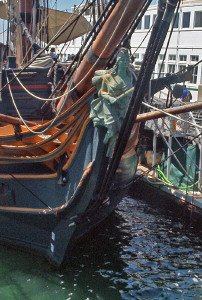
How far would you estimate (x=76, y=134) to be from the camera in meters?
7.15

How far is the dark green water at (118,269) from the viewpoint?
7426 millimetres

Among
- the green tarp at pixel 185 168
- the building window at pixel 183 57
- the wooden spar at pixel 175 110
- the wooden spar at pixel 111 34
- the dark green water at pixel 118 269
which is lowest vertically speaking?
the dark green water at pixel 118 269

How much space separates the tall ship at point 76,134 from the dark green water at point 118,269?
0.47 m

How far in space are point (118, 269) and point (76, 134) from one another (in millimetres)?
3049

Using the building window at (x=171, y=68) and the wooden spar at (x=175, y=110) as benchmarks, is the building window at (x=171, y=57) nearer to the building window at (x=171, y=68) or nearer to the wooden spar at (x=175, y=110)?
the building window at (x=171, y=68)

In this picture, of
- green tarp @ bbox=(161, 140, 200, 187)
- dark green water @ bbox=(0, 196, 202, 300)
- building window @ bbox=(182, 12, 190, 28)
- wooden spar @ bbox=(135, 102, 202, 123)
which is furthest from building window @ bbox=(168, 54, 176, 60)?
wooden spar @ bbox=(135, 102, 202, 123)

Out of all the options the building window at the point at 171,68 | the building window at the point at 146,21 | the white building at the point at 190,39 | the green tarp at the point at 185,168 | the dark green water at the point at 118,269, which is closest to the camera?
the dark green water at the point at 118,269

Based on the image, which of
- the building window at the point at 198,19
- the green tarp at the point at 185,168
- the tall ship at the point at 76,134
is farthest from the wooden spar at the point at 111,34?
the building window at the point at 198,19

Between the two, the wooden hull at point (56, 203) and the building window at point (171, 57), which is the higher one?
the building window at point (171, 57)

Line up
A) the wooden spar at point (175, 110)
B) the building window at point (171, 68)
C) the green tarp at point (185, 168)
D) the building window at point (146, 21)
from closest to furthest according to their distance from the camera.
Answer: the wooden spar at point (175, 110), the green tarp at point (185, 168), the building window at point (171, 68), the building window at point (146, 21)

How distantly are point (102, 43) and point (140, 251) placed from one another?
488 cm

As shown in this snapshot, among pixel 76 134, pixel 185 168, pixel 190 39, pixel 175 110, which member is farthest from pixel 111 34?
pixel 190 39

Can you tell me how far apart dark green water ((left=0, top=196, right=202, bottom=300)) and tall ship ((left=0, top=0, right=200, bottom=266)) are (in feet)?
1.54

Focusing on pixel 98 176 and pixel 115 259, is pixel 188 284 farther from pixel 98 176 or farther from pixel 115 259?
pixel 98 176
